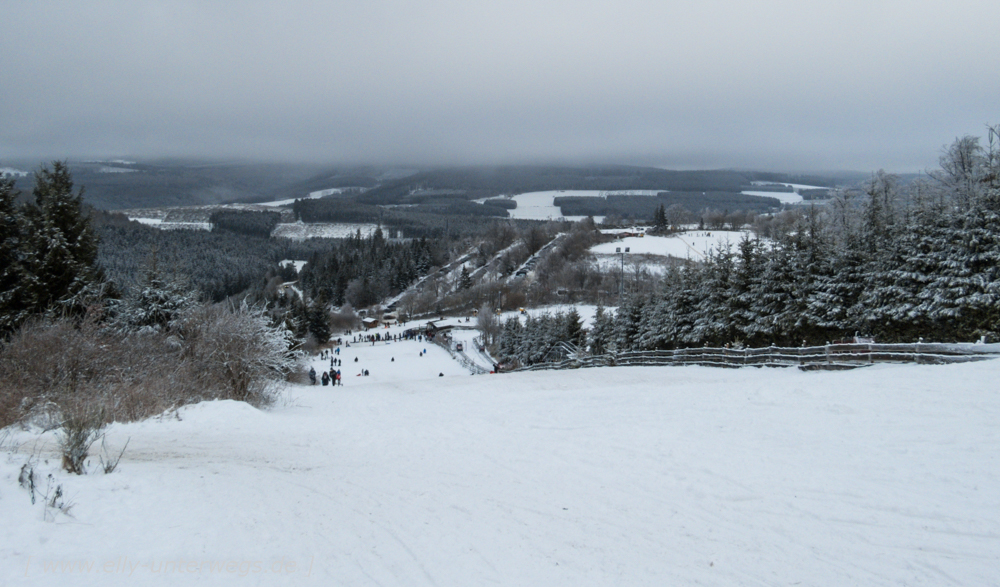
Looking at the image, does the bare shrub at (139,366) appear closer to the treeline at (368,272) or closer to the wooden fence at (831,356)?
the wooden fence at (831,356)

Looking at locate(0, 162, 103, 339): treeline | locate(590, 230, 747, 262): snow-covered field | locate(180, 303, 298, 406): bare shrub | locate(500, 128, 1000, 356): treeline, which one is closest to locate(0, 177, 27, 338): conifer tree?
locate(0, 162, 103, 339): treeline

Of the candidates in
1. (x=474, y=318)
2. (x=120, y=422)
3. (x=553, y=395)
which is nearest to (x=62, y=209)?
(x=120, y=422)

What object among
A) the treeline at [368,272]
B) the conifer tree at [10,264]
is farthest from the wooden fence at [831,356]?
the treeline at [368,272]

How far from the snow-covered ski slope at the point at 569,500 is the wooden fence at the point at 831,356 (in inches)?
90.8

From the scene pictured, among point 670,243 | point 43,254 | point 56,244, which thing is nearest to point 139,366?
point 56,244

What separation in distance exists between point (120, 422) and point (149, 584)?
9871 millimetres

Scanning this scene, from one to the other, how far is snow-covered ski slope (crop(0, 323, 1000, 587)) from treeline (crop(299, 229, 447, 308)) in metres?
121

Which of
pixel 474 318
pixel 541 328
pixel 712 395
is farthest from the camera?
pixel 474 318

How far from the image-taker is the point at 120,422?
13523 millimetres

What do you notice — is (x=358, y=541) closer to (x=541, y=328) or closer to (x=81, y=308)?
(x=81, y=308)

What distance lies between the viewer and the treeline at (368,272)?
139 meters

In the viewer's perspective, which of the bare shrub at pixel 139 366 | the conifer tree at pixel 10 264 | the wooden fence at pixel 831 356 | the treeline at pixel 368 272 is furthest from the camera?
the treeline at pixel 368 272

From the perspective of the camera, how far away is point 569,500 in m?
8.16

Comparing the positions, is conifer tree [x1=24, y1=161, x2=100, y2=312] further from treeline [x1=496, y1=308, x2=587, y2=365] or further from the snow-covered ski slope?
treeline [x1=496, y1=308, x2=587, y2=365]
